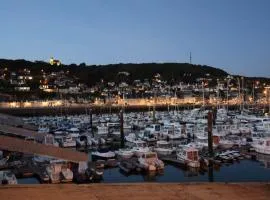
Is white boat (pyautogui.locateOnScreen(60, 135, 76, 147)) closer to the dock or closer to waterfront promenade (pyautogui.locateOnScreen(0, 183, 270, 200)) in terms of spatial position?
the dock

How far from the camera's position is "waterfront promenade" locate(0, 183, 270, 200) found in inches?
287

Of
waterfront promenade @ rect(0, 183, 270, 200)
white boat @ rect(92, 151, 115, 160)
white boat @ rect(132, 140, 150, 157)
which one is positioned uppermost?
waterfront promenade @ rect(0, 183, 270, 200)

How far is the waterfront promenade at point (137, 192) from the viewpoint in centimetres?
730

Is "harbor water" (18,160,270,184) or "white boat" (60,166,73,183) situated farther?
"harbor water" (18,160,270,184)

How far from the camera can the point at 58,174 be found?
23.3 meters

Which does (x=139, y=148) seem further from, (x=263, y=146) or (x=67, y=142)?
(x=263, y=146)

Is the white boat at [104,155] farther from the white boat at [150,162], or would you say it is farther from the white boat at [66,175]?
the white boat at [66,175]

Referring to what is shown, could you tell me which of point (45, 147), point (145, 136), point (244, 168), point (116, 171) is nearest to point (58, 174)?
point (116, 171)

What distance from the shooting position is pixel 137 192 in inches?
299

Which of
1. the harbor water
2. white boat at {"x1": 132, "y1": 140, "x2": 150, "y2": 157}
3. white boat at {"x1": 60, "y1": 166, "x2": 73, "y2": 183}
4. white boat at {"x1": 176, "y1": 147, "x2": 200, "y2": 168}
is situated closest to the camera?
white boat at {"x1": 60, "y1": 166, "x2": 73, "y2": 183}

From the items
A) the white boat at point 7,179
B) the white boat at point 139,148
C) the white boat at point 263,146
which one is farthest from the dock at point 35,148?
the white boat at point 263,146

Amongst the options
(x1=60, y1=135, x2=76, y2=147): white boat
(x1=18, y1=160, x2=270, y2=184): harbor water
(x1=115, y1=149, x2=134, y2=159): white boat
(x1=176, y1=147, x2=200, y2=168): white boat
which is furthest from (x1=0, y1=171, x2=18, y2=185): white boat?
(x1=60, y1=135, x2=76, y2=147): white boat

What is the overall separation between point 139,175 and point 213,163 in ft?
17.7

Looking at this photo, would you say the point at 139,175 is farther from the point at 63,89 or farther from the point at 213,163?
the point at 63,89
